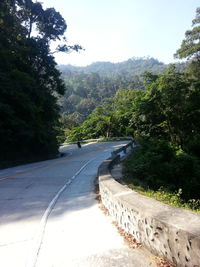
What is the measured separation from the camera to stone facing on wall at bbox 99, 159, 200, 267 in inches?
105

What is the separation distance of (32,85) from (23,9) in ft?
33.8

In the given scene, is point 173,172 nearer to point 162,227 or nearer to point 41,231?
point 41,231

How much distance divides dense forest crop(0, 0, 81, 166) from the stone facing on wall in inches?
570

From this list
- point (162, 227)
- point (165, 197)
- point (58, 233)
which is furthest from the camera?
point (165, 197)

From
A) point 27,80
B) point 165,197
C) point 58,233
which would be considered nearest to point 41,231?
point 58,233

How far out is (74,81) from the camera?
15938 cm

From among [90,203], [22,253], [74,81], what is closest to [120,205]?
[22,253]

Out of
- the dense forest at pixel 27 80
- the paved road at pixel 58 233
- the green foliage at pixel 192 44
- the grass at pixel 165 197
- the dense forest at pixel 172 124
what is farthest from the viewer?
the green foliage at pixel 192 44

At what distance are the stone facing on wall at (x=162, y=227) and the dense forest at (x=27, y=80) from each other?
14.5m

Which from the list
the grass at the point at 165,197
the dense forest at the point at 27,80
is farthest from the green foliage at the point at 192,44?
the grass at the point at 165,197

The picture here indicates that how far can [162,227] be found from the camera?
3.10 m

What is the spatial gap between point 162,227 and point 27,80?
18649 mm

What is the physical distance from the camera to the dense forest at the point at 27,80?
→ 18094 mm

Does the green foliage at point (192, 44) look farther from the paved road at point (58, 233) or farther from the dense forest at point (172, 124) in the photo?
the paved road at point (58, 233)
